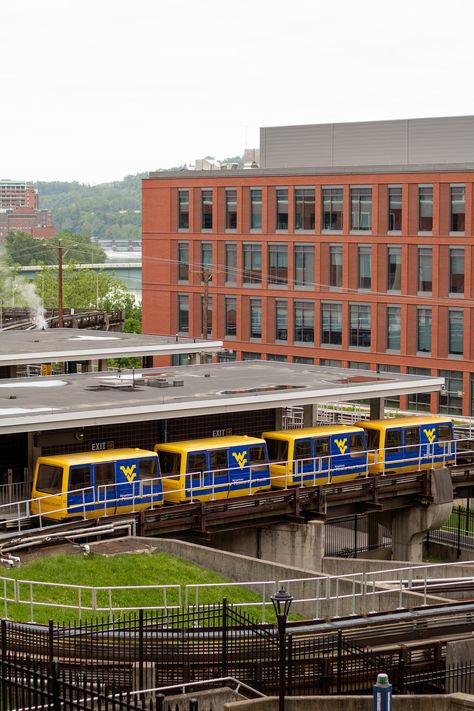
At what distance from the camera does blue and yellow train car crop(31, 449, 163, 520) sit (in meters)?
37.5

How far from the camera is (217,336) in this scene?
296 feet

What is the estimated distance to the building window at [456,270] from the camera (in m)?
78.9

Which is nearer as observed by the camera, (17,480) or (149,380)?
(17,480)

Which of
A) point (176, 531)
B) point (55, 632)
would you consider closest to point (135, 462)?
point (176, 531)

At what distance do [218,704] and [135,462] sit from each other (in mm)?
16082

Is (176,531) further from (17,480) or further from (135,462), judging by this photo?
(17,480)

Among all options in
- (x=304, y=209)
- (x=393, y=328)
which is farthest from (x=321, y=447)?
(x=304, y=209)

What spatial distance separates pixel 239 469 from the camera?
138 ft

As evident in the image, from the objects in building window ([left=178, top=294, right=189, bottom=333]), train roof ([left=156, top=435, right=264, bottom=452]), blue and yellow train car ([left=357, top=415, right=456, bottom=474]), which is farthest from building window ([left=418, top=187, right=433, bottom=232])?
train roof ([left=156, top=435, right=264, bottom=452])

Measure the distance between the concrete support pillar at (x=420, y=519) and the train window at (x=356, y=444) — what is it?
2.70 m

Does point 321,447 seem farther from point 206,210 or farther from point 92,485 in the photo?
point 206,210

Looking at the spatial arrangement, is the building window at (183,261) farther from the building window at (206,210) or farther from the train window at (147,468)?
the train window at (147,468)

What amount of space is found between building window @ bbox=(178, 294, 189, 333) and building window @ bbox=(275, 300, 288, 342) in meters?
7.25

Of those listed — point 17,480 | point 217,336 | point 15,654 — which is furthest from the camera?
point 217,336
